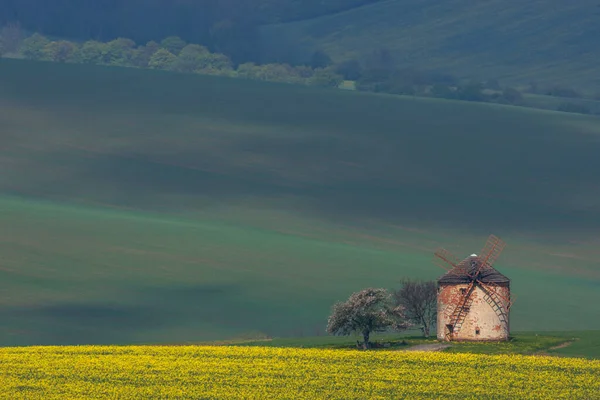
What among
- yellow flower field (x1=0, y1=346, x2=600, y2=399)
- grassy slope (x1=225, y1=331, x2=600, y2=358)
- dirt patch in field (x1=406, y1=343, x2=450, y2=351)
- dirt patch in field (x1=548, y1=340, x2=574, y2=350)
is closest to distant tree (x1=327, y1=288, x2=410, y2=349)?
grassy slope (x1=225, y1=331, x2=600, y2=358)

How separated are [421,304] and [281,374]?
38.2 meters

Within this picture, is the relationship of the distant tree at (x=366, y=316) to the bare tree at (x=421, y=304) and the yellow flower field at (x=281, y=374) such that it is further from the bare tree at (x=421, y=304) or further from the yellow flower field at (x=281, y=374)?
the yellow flower field at (x=281, y=374)

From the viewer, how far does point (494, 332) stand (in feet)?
363

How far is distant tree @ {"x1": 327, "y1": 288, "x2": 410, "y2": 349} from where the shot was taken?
10962 cm

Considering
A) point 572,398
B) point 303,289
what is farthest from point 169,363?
point 303,289

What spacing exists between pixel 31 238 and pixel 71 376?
9083cm

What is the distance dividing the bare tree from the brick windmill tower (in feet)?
20.7

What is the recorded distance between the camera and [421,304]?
12025cm

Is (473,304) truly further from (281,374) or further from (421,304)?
(281,374)

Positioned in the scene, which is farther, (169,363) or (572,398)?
(169,363)

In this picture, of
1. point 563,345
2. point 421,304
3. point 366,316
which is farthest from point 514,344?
point 421,304

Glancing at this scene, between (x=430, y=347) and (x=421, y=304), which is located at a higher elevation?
(x=421, y=304)

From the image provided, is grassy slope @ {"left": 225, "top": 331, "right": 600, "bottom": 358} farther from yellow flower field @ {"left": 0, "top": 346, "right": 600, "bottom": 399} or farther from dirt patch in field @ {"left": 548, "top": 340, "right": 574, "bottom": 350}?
yellow flower field @ {"left": 0, "top": 346, "right": 600, "bottom": 399}

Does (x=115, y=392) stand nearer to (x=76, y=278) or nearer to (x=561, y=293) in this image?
(x=76, y=278)
